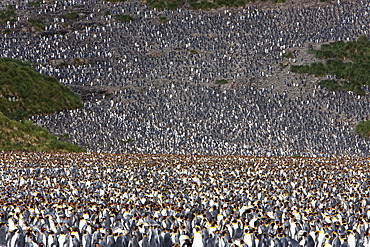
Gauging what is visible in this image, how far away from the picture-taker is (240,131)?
40.3 meters

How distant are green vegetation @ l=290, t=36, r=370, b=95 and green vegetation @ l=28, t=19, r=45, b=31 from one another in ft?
108

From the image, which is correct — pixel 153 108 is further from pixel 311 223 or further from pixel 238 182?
pixel 311 223

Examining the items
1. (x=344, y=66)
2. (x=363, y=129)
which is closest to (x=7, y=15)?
(x=344, y=66)

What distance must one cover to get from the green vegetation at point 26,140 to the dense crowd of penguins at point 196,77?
103 inches

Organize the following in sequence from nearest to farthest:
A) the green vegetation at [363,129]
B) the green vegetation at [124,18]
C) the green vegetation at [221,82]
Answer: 1. the green vegetation at [363,129]
2. the green vegetation at [221,82]
3. the green vegetation at [124,18]

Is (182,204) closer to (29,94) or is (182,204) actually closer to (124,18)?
(29,94)

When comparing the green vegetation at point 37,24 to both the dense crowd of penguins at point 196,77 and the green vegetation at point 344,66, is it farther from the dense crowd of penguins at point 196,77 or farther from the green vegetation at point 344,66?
the green vegetation at point 344,66

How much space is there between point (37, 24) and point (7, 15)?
5.69m

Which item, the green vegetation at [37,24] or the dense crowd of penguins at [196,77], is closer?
the dense crowd of penguins at [196,77]

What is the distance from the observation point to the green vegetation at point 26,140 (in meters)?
33.5

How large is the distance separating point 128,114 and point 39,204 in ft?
95.8

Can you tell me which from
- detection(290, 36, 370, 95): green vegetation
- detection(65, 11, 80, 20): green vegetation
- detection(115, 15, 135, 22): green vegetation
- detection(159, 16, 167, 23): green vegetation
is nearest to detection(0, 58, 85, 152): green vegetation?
detection(65, 11, 80, 20): green vegetation

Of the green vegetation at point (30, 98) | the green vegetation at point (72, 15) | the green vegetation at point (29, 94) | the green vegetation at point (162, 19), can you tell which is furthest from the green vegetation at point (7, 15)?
the green vegetation at point (162, 19)

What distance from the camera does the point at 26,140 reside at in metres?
34.5
